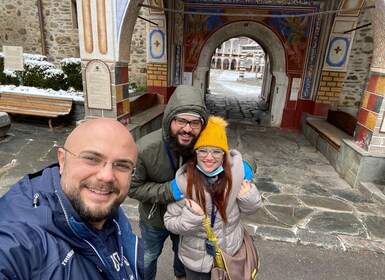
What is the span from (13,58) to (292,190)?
6.94 m

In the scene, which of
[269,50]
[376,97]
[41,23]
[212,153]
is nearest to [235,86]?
[269,50]

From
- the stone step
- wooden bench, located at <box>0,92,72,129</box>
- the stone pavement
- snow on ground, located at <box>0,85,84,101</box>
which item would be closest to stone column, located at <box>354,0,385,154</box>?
the stone step

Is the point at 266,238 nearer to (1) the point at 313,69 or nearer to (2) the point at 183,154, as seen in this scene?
(2) the point at 183,154

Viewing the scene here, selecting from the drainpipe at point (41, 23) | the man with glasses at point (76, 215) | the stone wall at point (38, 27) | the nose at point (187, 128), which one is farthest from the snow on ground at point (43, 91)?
the man with glasses at point (76, 215)

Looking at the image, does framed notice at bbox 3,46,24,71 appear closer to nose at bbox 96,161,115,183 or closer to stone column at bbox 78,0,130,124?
stone column at bbox 78,0,130,124

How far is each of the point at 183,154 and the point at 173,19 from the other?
6389mm

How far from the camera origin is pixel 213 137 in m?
1.44

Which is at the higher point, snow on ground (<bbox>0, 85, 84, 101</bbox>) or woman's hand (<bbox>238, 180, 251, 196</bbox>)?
woman's hand (<bbox>238, 180, 251, 196</bbox>)

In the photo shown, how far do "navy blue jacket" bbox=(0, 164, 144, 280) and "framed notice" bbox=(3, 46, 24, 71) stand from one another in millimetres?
6733

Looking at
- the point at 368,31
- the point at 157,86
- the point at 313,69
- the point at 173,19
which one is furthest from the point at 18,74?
the point at 368,31

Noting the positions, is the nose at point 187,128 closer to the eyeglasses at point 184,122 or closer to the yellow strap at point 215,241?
the eyeglasses at point 184,122

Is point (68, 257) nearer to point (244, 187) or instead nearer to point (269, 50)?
point (244, 187)

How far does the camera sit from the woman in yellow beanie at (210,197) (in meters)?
1.44

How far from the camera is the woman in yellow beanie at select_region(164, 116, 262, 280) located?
4.72ft
